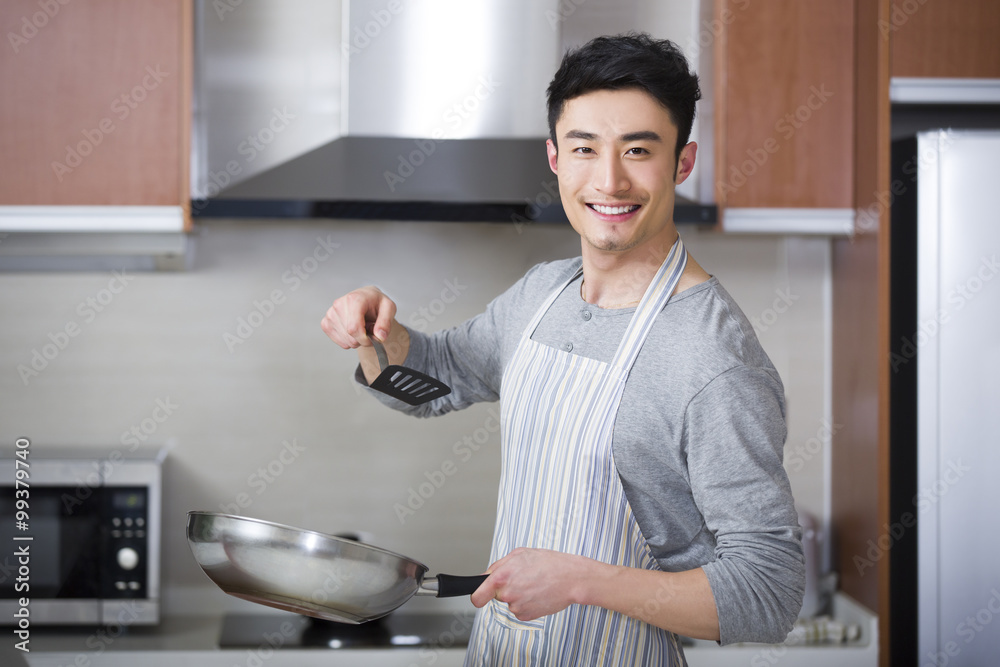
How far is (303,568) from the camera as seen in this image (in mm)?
812

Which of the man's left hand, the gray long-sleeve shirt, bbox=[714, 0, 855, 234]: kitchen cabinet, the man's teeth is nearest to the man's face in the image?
the man's teeth

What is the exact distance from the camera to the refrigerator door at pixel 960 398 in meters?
1.53

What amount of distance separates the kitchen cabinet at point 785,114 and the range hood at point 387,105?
0.12 meters

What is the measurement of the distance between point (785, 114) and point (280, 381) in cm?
127

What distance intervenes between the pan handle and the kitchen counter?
32.9 inches

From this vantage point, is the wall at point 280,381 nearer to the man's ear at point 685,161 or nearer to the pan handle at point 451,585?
the man's ear at point 685,161

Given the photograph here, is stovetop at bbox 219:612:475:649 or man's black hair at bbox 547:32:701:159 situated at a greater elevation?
man's black hair at bbox 547:32:701:159

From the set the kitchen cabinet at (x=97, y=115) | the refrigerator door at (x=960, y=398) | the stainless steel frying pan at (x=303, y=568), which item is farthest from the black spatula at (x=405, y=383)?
the refrigerator door at (x=960, y=398)

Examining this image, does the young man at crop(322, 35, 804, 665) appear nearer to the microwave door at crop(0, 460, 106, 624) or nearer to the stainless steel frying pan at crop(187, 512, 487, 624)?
the stainless steel frying pan at crop(187, 512, 487, 624)

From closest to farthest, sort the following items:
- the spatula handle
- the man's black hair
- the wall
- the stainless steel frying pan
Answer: the stainless steel frying pan < the man's black hair < the spatula handle < the wall

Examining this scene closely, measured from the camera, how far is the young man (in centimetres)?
83

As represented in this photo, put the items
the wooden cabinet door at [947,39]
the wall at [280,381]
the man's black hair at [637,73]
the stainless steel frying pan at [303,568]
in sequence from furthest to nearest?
the wall at [280,381] → the wooden cabinet door at [947,39] → the man's black hair at [637,73] → the stainless steel frying pan at [303,568]

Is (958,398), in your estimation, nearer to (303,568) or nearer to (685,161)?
(685,161)

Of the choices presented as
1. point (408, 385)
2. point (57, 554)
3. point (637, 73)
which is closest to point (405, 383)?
point (408, 385)
